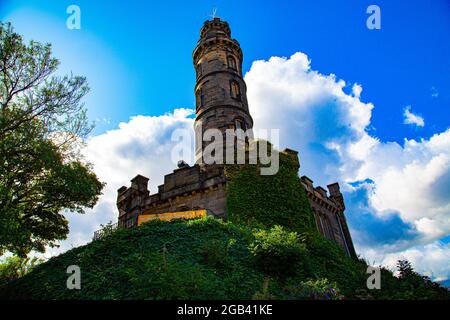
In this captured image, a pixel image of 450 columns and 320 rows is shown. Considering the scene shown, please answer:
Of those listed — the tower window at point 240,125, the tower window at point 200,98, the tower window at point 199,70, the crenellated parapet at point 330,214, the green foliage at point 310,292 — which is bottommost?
the green foliage at point 310,292

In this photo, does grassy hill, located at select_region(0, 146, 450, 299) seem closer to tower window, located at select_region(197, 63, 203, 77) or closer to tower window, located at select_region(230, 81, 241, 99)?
tower window, located at select_region(230, 81, 241, 99)

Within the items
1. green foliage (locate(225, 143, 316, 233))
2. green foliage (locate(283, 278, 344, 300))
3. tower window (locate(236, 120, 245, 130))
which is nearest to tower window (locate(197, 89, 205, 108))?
tower window (locate(236, 120, 245, 130))

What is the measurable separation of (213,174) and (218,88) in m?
8.66

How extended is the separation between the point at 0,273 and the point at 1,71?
48.7ft

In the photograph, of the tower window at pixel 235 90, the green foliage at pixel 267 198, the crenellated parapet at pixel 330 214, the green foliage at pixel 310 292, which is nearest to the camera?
the green foliage at pixel 310 292

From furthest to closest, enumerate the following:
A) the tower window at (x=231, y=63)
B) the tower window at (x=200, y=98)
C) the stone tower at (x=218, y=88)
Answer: the tower window at (x=231, y=63)
the tower window at (x=200, y=98)
the stone tower at (x=218, y=88)

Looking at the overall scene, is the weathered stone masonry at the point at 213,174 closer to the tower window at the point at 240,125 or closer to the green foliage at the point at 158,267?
the tower window at the point at 240,125

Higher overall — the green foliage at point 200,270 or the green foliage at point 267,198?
the green foliage at point 267,198

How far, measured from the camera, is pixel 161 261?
8.01 meters

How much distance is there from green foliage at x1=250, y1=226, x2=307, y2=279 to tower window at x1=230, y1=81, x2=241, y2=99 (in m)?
14.7

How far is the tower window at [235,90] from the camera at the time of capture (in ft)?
72.3

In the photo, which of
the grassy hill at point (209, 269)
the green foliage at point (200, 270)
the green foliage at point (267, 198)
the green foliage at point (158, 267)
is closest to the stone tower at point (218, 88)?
the green foliage at point (267, 198)

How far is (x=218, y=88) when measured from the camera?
2189 centimetres

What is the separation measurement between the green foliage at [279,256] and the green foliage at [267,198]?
3720 mm
